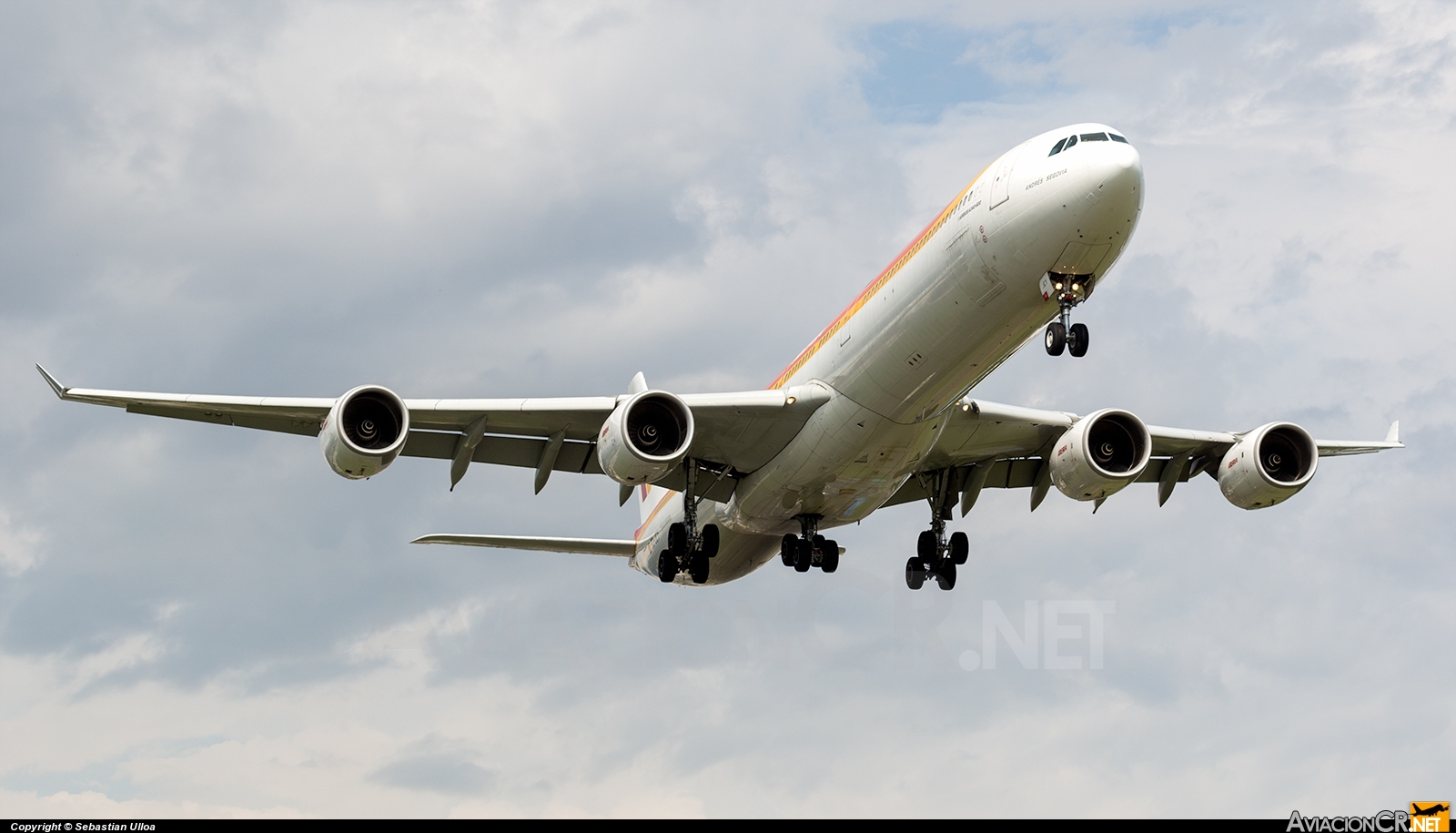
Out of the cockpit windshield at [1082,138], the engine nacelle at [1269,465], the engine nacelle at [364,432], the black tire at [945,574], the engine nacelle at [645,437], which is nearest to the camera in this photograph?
the cockpit windshield at [1082,138]

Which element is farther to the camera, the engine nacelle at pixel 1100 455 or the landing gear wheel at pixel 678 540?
the landing gear wheel at pixel 678 540

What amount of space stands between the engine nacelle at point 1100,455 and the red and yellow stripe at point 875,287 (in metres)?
5.78

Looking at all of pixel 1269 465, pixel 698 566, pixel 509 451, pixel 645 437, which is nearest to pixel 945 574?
pixel 698 566

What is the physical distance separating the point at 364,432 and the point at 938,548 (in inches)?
559

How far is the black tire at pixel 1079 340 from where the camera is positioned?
82.5 feet

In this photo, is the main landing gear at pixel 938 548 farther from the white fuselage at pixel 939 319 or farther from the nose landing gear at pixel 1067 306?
the nose landing gear at pixel 1067 306

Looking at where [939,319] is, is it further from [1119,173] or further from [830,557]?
[830,557]

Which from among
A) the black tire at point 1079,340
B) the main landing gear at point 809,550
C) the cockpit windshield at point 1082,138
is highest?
the cockpit windshield at point 1082,138

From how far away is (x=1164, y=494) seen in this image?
118 feet

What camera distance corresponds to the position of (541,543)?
125ft

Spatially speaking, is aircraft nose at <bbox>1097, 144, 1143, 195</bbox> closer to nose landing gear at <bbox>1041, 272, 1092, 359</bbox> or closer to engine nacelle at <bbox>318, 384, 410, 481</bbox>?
nose landing gear at <bbox>1041, 272, 1092, 359</bbox>

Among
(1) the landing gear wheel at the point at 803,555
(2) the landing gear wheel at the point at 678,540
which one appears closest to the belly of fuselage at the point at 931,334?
(1) the landing gear wheel at the point at 803,555

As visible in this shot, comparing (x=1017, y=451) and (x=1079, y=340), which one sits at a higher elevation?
(x=1017, y=451)

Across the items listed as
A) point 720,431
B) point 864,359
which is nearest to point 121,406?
point 720,431
